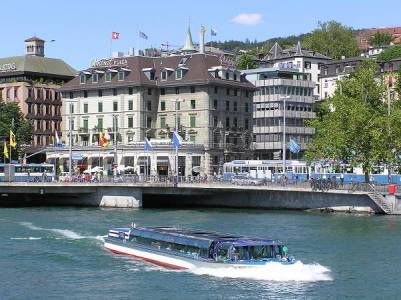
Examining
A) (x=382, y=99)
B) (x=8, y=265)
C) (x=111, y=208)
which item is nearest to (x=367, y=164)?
(x=382, y=99)

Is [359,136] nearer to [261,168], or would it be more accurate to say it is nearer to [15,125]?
[261,168]

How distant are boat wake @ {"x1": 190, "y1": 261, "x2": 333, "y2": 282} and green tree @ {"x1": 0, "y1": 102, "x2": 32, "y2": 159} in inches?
4373

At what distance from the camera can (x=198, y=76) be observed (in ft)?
489

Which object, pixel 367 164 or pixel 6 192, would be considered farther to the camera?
pixel 6 192

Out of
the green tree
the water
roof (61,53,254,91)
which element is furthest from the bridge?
the green tree

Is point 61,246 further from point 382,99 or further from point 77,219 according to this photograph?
point 382,99

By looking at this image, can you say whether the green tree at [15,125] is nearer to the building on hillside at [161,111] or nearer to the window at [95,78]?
the building on hillside at [161,111]

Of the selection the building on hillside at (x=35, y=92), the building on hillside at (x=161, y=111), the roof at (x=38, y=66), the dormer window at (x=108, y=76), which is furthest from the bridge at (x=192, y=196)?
the roof at (x=38, y=66)

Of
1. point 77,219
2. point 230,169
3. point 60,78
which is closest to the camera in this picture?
point 77,219

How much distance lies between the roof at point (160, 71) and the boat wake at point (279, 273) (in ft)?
305

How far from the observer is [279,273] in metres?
54.8

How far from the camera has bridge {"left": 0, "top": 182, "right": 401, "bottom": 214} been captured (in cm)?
10304

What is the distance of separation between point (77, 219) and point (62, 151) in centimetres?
6093

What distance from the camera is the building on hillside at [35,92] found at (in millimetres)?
180375
